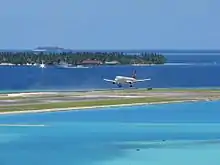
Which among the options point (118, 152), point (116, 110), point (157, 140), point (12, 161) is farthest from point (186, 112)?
point (12, 161)

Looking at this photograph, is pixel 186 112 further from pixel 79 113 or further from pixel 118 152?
pixel 118 152

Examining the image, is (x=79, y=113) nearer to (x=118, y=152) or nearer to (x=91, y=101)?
(x=91, y=101)

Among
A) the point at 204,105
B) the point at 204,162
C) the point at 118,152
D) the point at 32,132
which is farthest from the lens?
the point at 204,105

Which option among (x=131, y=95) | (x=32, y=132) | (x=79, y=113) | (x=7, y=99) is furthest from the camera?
(x=131, y=95)

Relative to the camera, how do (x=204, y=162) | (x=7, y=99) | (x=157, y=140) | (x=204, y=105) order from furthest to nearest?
(x=7, y=99) < (x=204, y=105) < (x=157, y=140) < (x=204, y=162)

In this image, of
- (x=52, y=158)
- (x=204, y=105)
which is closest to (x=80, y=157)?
(x=52, y=158)

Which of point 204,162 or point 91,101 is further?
point 91,101
